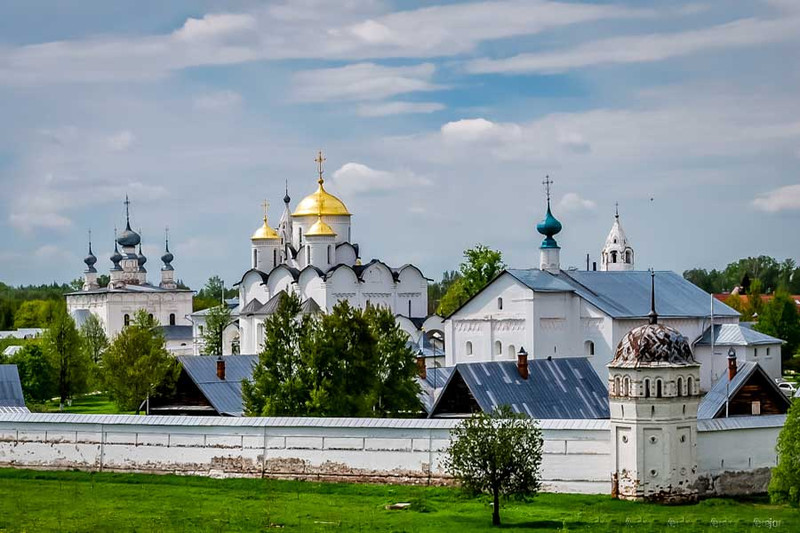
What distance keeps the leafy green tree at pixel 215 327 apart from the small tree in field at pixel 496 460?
41.1 metres

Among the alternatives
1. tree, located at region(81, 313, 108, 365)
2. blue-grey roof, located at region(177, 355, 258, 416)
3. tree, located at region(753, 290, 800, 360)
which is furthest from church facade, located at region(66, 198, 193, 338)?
blue-grey roof, located at region(177, 355, 258, 416)

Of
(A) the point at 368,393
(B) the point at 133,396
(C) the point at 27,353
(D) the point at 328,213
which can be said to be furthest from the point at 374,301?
(A) the point at 368,393

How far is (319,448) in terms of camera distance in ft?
83.7

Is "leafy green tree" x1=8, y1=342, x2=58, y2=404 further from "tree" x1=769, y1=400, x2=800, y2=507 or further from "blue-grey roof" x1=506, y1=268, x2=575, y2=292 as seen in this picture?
"tree" x1=769, y1=400, x2=800, y2=507

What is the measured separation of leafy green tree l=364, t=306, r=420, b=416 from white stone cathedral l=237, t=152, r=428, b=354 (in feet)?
79.4

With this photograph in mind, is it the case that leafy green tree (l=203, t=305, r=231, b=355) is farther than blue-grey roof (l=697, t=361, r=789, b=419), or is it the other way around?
leafy green tree (l=203, t=305, r=231, b=355)

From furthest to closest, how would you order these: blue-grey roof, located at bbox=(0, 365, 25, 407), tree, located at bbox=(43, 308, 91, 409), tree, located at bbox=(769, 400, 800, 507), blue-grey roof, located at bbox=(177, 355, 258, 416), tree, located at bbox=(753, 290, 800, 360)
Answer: tree, located at bbox=(753, 290, 800, 360) < tree, located at bbox=(43, 308, 91, 409) < blue-grey roof, located at bbox=(177, 355, 258, 416) < blue-grey roof, located at bbox=(0, 365, 25, 407) < tree, located at bbox=(769, 400, 800, 507)

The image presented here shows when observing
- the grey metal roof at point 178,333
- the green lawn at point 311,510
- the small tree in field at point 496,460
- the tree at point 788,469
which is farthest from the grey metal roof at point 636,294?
the grey metal roof at point 178,333

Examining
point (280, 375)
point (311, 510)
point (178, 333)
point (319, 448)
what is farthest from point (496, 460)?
point (178, 333)

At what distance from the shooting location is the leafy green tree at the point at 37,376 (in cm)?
4822

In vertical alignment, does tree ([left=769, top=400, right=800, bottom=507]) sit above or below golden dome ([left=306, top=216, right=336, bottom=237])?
below

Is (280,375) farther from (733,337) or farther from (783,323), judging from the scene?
(783,323)

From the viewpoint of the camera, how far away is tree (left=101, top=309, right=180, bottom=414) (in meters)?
37.3

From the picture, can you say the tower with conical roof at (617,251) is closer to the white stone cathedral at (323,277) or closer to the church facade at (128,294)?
the white stone cathedral at (323,277)
